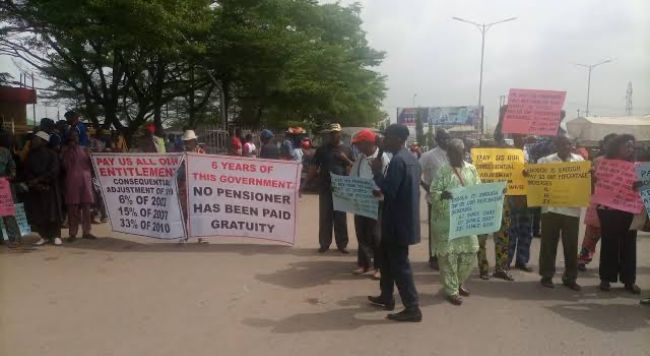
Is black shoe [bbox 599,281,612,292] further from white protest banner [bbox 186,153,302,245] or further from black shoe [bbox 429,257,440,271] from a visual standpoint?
white protest banner [bbox 186,153,302,245]

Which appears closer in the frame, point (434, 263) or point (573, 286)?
point (573, 286)

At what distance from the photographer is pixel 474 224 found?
528 centimetres

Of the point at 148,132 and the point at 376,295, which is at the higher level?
the point at 148,132

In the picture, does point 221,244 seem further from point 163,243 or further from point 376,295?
point 376,295

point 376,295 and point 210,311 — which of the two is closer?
point 210,311

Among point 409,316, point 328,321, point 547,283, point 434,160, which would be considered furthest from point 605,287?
point 328,321

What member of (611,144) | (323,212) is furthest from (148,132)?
(611,144)

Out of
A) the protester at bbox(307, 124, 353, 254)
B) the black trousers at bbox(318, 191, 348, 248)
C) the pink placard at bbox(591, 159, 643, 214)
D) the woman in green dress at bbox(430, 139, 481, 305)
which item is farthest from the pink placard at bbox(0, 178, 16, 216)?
the pink placard at bbox(591, 159, 643, 214)

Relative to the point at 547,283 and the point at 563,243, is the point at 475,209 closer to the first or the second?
the point at 563,243

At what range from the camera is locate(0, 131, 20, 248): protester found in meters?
7.12

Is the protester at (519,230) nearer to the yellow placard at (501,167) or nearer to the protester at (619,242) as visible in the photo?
the yellow placard at (501,167)

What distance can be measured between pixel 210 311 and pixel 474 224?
103 inches

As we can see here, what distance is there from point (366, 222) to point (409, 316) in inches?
63.8

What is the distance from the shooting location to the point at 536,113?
6.47m
